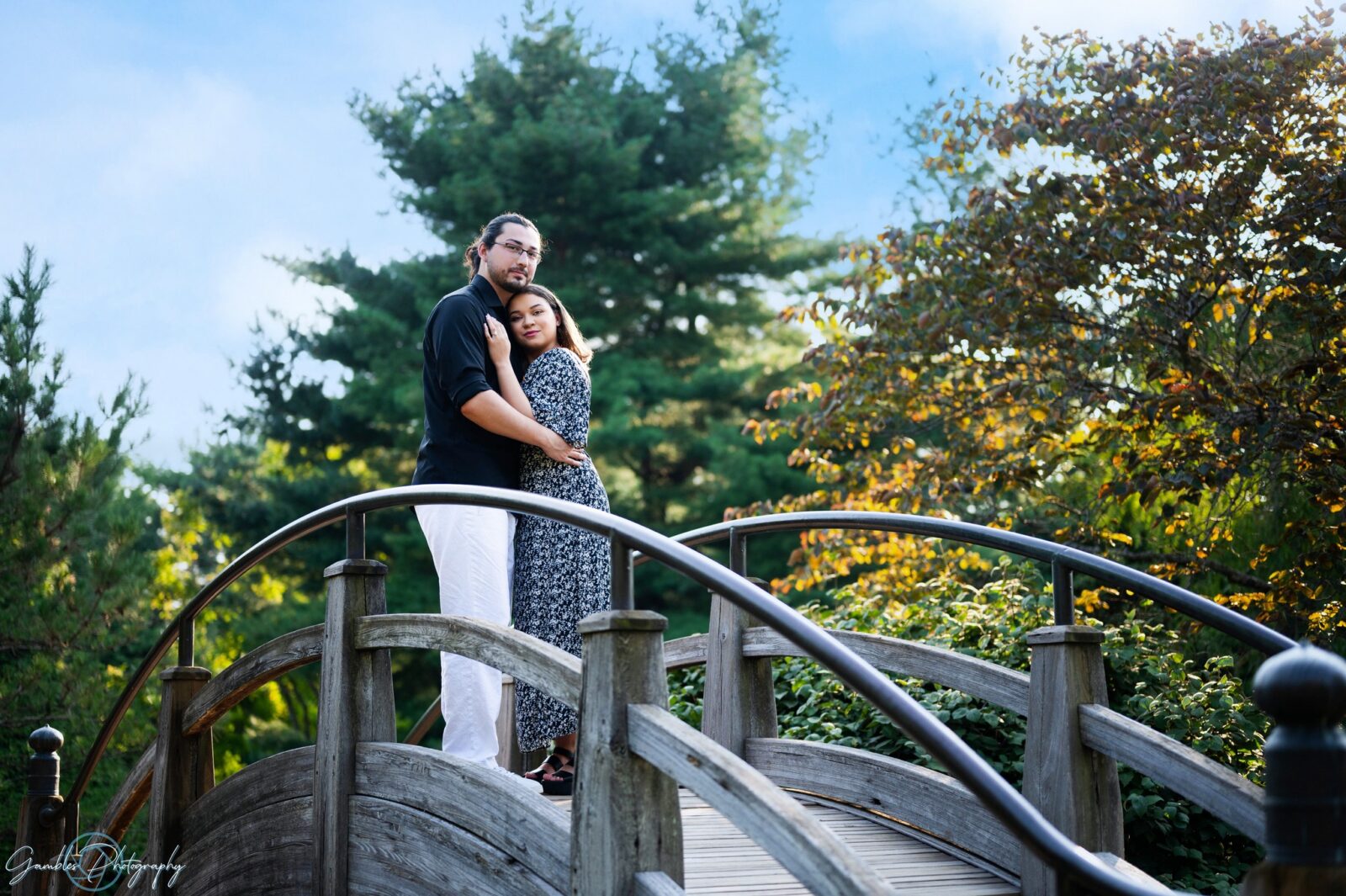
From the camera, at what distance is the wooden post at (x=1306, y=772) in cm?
189

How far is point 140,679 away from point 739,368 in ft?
41.6

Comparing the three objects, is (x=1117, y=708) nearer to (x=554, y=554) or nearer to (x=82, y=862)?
(x=554, y=554)

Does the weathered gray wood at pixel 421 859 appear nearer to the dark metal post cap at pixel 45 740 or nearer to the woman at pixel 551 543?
the woman at pixel 551 543

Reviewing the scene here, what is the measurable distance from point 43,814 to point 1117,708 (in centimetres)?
493

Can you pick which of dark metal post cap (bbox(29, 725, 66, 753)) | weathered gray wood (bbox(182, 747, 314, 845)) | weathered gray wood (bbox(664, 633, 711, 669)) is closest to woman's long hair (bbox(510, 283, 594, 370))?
weathered gray wood (bbox(664, 633, 711, 669))

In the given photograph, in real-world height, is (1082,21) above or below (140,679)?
above

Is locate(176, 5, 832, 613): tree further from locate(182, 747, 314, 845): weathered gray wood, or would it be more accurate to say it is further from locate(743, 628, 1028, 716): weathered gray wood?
locate(743, 628, 1028, 716): weathered gray wood

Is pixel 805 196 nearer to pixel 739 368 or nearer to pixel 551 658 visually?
pixel 739 368

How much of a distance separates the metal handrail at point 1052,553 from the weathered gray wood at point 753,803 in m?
1.02

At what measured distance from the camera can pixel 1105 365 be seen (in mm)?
6930

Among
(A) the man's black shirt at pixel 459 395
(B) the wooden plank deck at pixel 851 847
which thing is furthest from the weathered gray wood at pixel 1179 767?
(A) the man's black shirt at pixel 459 395

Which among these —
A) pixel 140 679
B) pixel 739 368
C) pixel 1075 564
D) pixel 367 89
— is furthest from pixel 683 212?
pixel 1075 564

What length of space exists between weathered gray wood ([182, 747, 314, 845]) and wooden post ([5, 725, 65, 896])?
5.33 feet

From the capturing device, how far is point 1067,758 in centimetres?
349
